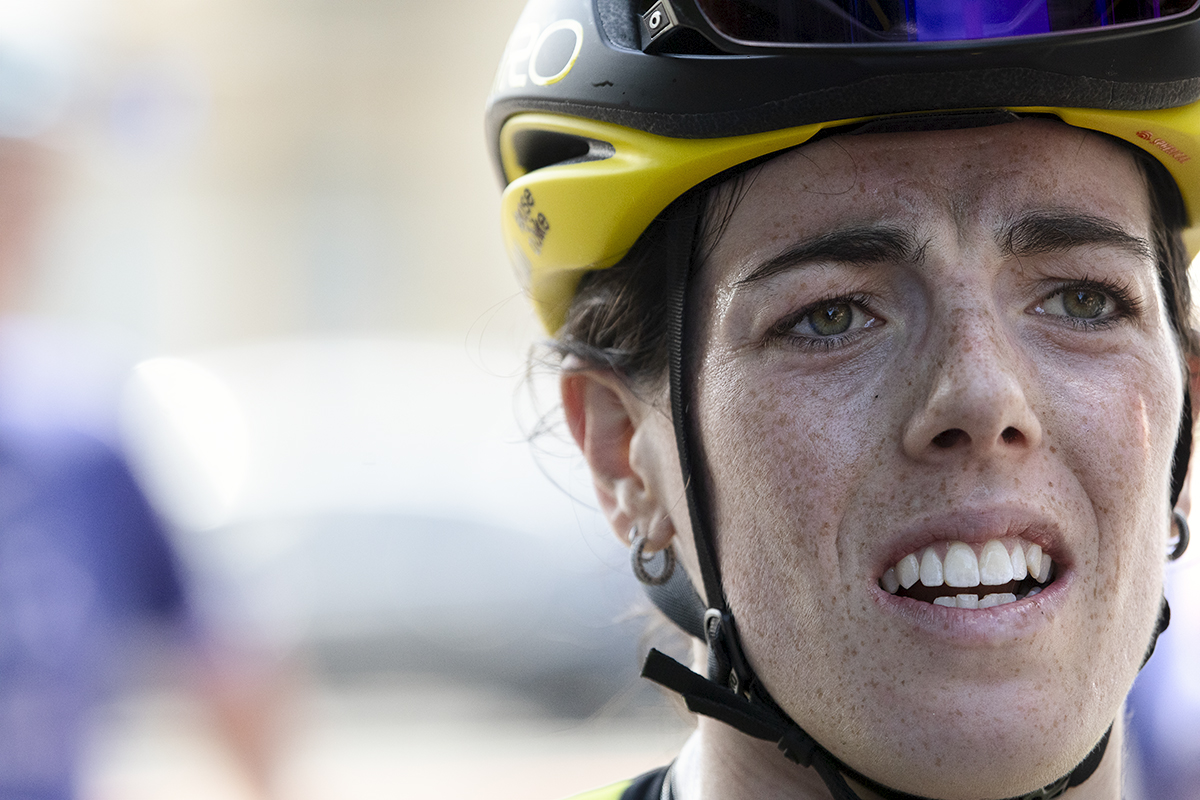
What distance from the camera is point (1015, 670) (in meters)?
1.67

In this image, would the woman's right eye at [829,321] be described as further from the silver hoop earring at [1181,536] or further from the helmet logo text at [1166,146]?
the silver hoop earring at [1181,536]

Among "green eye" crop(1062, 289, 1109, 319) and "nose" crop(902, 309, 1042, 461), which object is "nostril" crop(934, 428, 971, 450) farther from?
"green eye" crop(1062, 289, 1109, 319)

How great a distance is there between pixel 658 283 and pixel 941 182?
0.54 meters

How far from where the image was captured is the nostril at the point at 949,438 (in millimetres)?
1692

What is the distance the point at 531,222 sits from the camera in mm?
2268

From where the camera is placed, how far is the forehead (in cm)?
178

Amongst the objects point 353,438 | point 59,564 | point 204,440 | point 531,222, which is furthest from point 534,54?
point 353,438

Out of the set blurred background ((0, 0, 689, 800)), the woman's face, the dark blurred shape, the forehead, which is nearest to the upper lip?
the woman's face

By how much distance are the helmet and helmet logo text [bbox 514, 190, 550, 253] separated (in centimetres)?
5

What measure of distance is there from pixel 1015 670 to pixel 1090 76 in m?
0.90

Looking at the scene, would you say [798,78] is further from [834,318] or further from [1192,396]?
[1192,396]

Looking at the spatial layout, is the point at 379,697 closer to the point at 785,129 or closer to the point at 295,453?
the point at 295,453

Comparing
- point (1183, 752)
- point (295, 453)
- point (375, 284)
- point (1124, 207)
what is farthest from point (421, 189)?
point (1124, 207)

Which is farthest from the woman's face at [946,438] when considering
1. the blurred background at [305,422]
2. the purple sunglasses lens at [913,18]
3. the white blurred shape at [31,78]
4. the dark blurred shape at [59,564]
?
the white blurred shape at [31,78]
